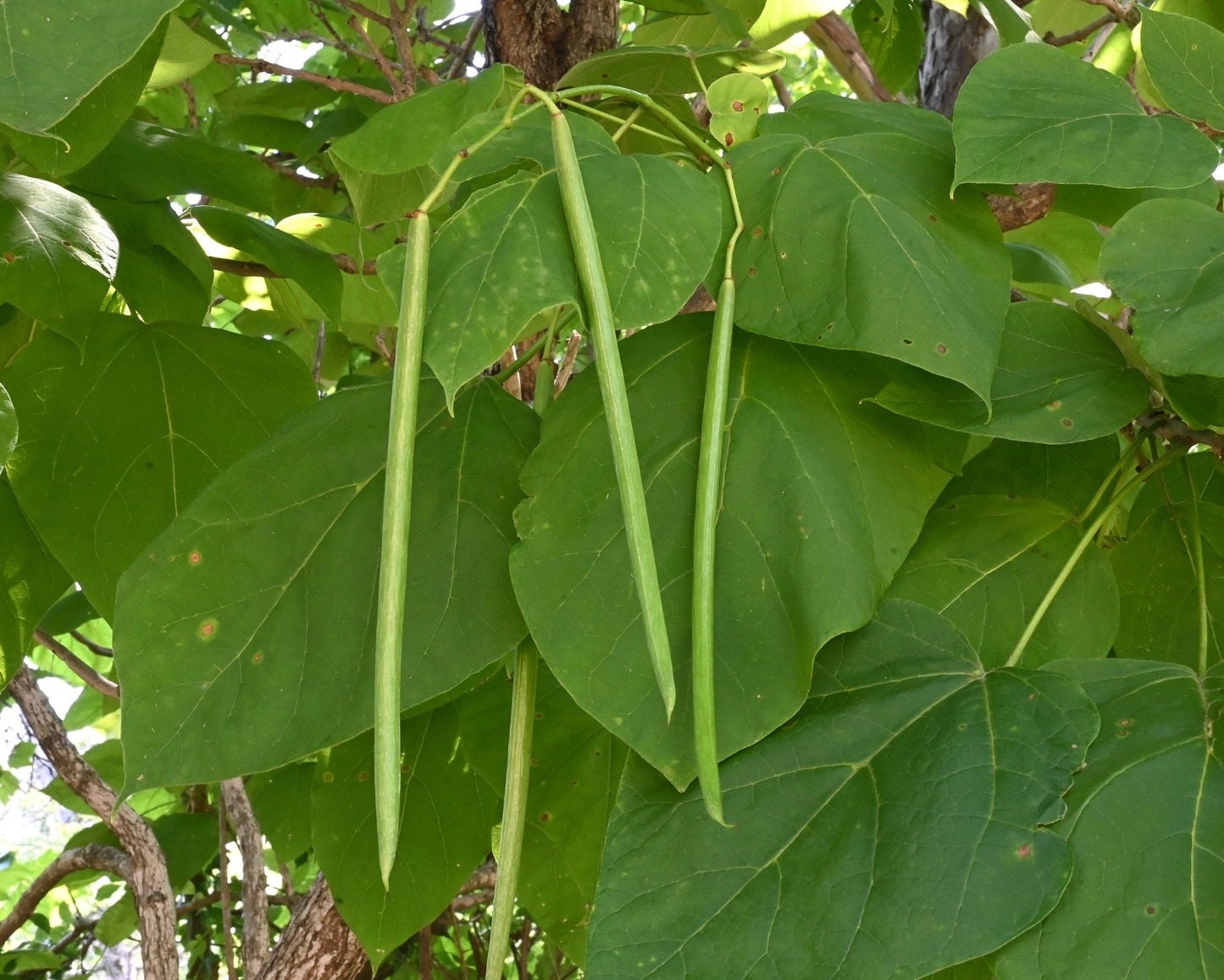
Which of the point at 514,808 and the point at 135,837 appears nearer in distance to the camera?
the point at 514,808

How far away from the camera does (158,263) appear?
787 millimetres

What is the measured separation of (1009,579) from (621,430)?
0.87ft

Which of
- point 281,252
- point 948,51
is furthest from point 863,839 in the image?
point 948,51

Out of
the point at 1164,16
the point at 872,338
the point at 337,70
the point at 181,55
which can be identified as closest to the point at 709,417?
the point at 872,338

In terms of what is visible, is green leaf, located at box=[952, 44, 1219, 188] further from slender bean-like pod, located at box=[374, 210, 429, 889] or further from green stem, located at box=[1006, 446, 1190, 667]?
slender bean-like pod, located at box=[374, 210, 429, 889]

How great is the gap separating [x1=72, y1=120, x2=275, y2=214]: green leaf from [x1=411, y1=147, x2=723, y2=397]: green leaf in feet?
1.27

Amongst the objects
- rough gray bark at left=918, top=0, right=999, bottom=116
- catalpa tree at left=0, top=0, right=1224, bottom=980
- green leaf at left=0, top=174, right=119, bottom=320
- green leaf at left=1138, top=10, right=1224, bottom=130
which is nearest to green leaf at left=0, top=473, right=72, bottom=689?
catalpa tree at left=0, top=0, right=1224, bottom=980

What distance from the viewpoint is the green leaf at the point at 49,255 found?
627mm

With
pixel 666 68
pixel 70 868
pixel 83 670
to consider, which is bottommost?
pixel 70 868

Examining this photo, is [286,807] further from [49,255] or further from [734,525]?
[734,525]

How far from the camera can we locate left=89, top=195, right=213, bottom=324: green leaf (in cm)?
75

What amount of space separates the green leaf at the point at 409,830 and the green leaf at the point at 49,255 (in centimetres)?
32

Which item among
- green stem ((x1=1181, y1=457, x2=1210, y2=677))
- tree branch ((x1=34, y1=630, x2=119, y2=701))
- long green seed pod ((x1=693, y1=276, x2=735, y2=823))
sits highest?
long green seed pod ((x1=693, y1=276, x2=735, y2=823))

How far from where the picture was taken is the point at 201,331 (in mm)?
739
